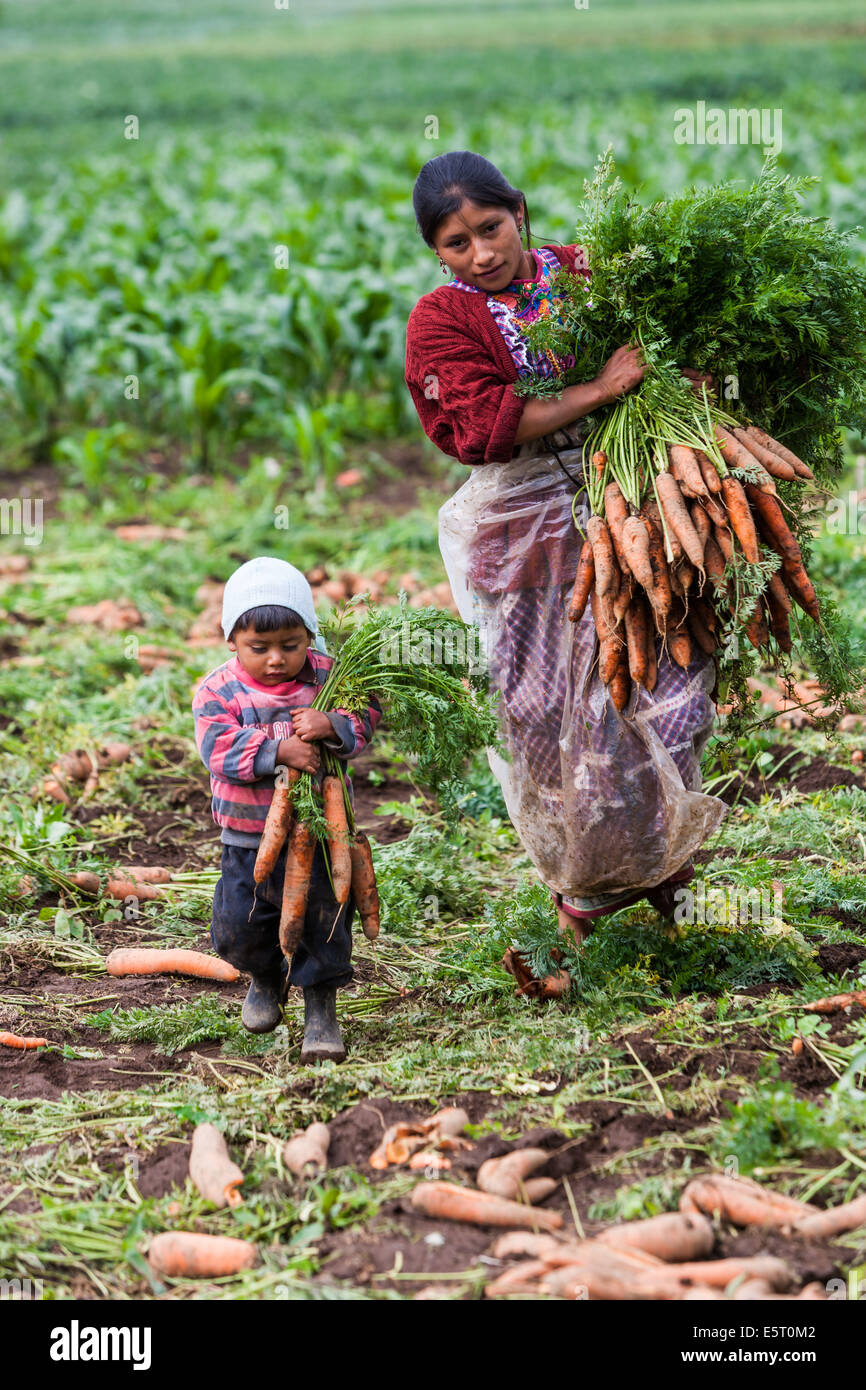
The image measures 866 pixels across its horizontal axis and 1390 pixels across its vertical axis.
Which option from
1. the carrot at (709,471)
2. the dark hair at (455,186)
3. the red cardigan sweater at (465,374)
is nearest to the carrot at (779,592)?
the carrot at (709,471)

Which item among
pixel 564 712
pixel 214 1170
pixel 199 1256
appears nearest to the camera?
pixel 199 1256

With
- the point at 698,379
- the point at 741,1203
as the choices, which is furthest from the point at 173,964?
the point at 698,379

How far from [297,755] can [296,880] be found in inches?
10.8

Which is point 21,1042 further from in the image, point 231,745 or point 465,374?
point 465,374

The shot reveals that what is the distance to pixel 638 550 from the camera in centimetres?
291

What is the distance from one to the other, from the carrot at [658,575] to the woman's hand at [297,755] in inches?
31.4

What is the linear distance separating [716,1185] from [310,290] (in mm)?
7275

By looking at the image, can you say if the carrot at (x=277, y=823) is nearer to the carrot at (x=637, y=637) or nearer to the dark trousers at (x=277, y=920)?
the dark trousers at (x=277, y=920)

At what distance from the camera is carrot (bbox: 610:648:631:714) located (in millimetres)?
3061

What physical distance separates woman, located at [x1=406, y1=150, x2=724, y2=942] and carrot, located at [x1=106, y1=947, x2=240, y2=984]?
0.92 m

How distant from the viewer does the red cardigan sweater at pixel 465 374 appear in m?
3.03

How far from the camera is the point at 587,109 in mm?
18328
